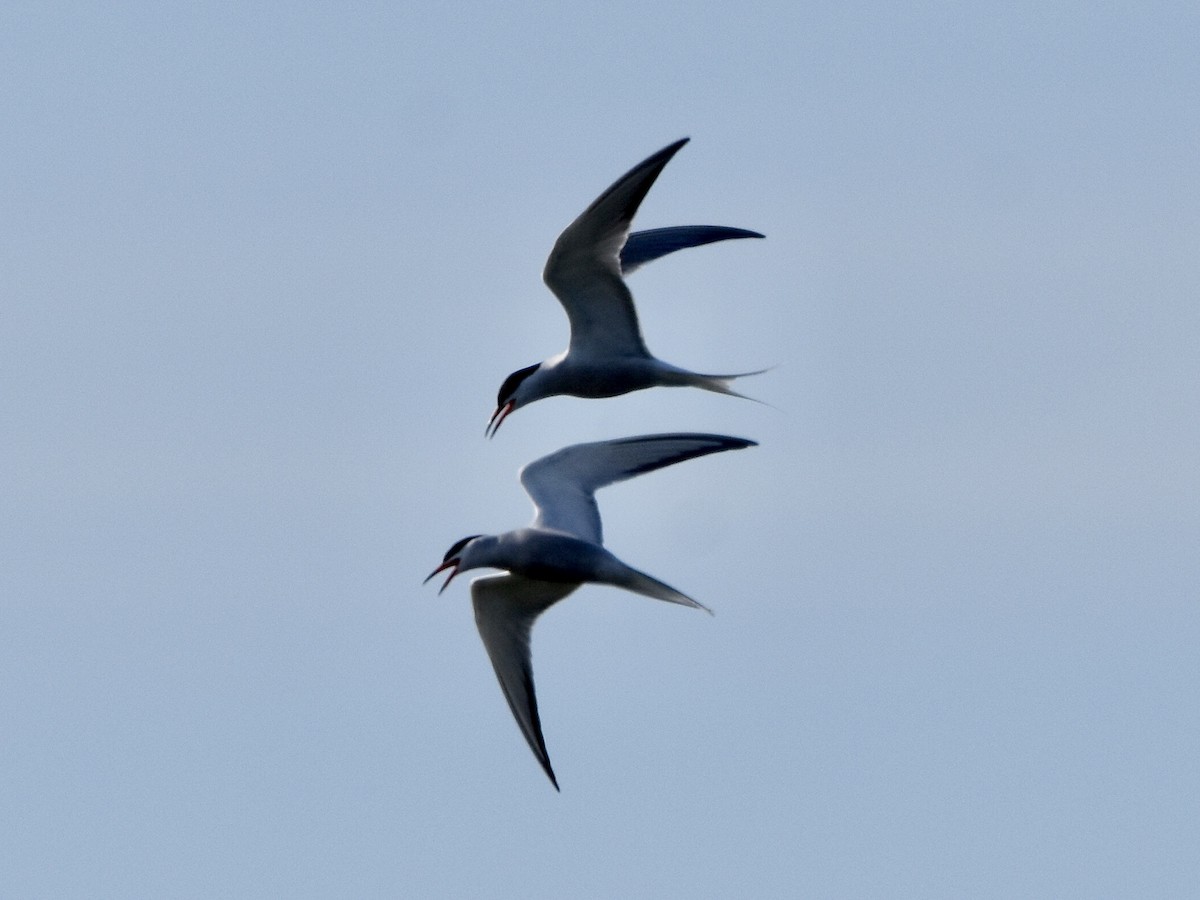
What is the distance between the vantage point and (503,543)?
14.0 metres

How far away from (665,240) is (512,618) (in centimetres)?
359

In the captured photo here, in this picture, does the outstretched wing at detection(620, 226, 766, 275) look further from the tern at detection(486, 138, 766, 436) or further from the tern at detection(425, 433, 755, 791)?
the tern at detection(425, 433, 755, 791)

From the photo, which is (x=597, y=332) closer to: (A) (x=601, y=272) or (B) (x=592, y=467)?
(A) (x=601, y=272)

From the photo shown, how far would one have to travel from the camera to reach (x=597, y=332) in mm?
15219

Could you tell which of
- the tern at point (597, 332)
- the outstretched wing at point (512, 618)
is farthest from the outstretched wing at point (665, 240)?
the outstretched wing at point (512, 618)

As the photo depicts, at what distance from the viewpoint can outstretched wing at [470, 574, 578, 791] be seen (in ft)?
46.6

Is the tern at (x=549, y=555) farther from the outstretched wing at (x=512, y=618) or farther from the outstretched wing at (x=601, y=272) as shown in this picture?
the outstretched wing at (x=601, y=272)

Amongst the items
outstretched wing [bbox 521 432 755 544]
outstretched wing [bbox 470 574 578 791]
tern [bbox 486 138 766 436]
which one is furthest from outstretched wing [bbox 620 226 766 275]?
outstretched wing [bbox 470 574 578 791]

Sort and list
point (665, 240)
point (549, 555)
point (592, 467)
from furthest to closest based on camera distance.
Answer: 1. point (665, 240)
2. point (592, 467)
3. point (549, 555)

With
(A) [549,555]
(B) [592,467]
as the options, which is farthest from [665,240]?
(A) [549,555]

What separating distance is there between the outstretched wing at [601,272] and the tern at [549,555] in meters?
0.72

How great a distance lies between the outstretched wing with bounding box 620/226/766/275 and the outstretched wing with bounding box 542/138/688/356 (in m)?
1.07

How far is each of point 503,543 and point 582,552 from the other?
0.56 meters

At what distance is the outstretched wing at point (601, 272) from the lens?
1403 centimetres
